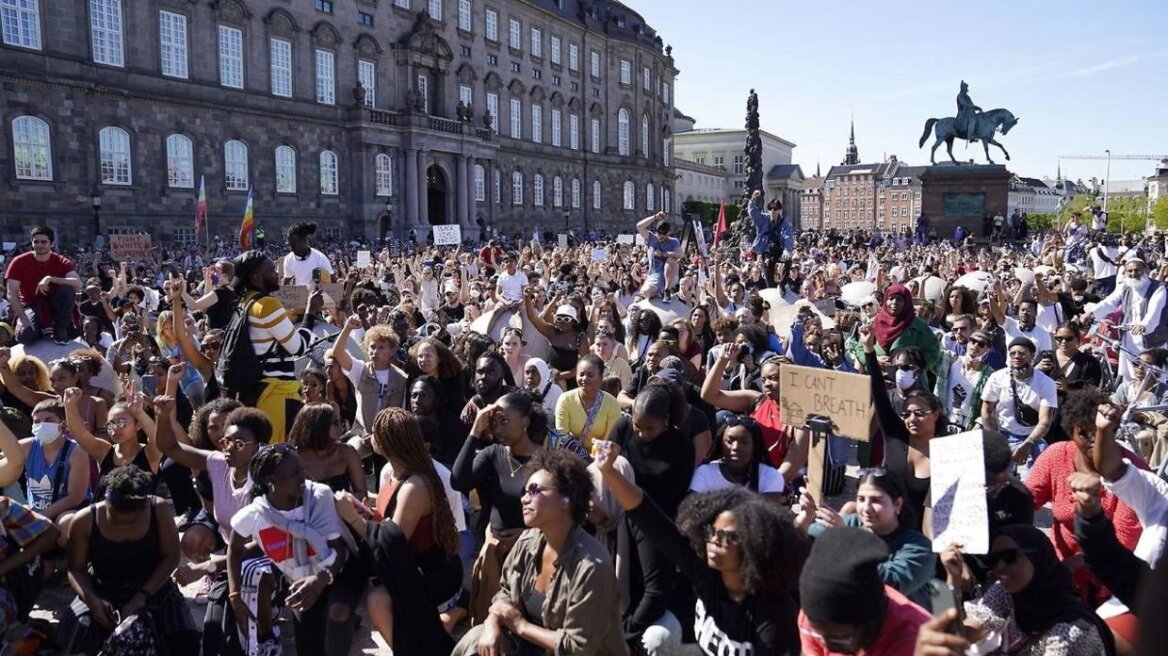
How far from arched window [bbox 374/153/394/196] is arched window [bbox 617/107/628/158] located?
25.1m

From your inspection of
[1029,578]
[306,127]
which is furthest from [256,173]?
[1029,578]

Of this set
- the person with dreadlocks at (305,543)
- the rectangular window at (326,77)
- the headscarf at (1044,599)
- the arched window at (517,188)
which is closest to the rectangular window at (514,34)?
the arched window at (517,188)

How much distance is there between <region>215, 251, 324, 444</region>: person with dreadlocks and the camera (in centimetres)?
570

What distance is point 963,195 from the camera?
3359 centimetres

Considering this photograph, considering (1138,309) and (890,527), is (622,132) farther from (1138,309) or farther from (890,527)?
(890,527)

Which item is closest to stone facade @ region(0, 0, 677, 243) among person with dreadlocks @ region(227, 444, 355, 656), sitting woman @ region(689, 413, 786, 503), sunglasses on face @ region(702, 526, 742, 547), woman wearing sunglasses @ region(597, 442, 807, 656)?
person with dreadlocks @ region(227, 444, 355, 656)

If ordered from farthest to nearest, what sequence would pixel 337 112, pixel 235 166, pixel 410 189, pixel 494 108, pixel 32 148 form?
1. pixel 494 108
2. pixel 410 189
3. pixel 337 112
4. pixel 235 166
5. pixel 32 148

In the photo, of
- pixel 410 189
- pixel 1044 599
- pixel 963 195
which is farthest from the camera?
pixel 410 189

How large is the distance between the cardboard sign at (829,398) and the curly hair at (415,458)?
74.7 inches

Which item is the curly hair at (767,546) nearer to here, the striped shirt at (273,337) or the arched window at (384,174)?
the striped shirt at (273,337)

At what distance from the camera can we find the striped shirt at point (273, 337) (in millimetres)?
5707

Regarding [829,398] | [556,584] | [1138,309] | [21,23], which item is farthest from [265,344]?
[21,23]

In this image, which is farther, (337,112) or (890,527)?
(337,112)

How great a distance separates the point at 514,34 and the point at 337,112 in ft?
55.9
